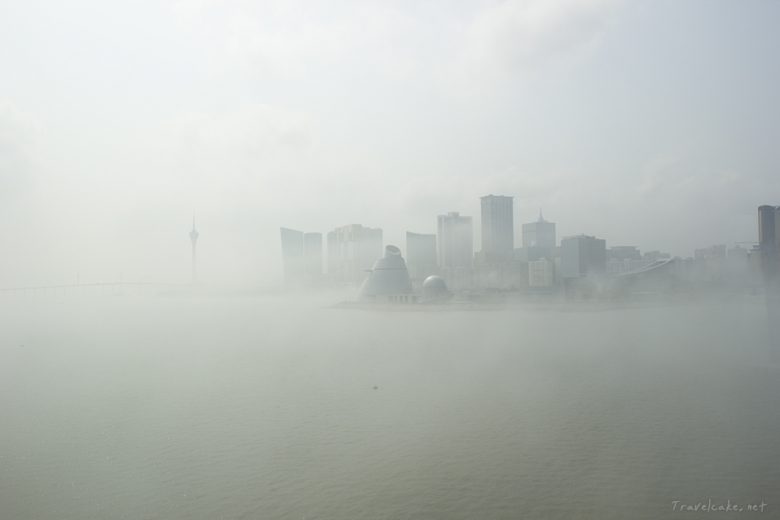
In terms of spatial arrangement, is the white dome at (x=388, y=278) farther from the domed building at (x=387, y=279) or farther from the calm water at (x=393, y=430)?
the calm water at (x=393, y=430)

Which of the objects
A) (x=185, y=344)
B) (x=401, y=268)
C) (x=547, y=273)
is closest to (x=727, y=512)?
(x=185, y=344)

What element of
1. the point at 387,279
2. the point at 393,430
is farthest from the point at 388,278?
the point at 393,430

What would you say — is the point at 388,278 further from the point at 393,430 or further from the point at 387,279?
the point at 393,430

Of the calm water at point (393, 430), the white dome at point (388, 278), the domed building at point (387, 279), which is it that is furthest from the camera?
the white dome at point (388, 278)

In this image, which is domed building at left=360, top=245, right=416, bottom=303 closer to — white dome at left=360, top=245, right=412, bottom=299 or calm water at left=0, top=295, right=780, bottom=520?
white dome at left=360, top=245, right=412, bottom=299

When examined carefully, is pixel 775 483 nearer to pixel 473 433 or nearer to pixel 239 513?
pixel 473 433

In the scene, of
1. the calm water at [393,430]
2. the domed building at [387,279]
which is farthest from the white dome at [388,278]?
the calm water at [393,430]

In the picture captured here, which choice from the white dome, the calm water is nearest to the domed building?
the white dome
